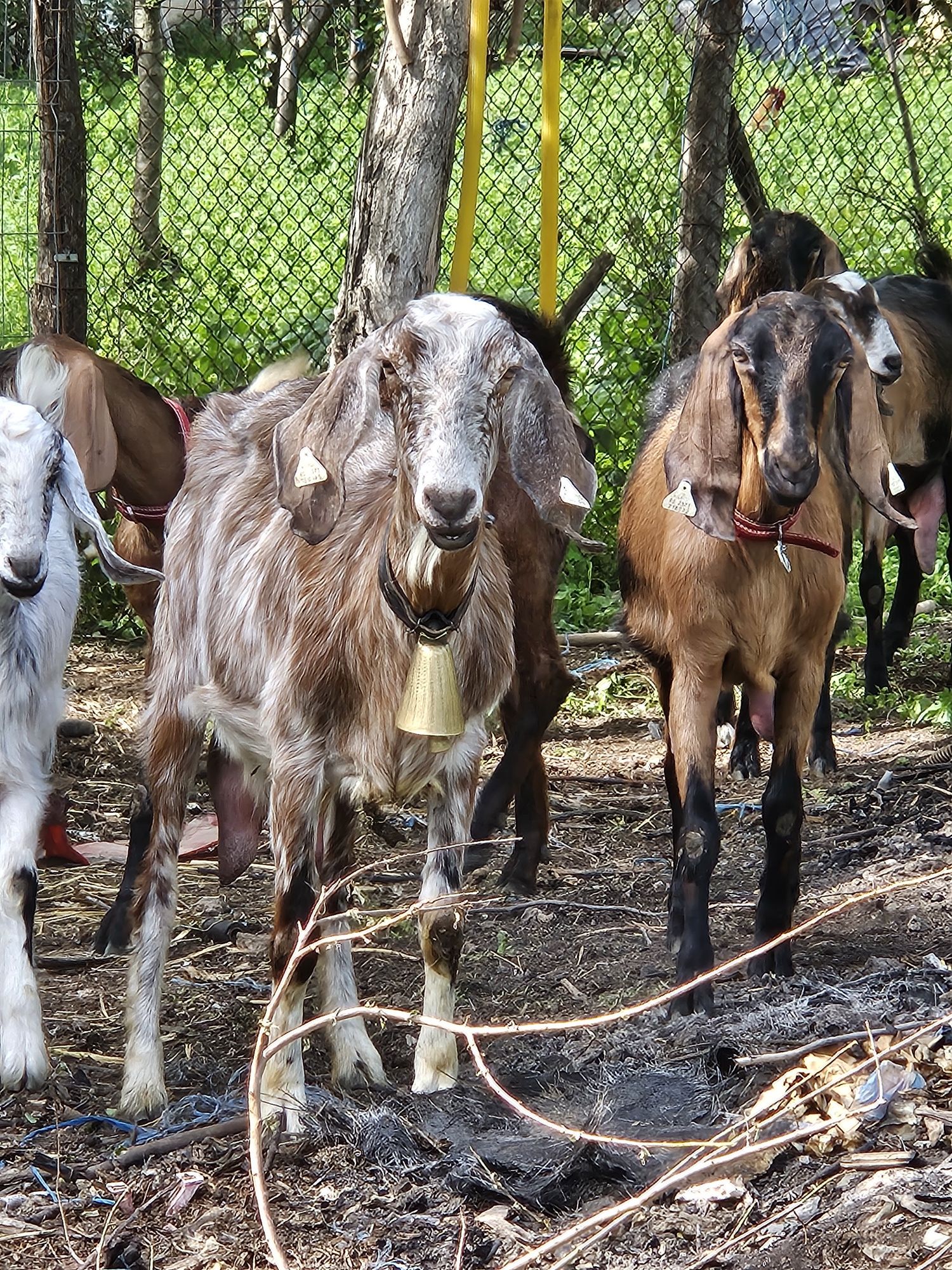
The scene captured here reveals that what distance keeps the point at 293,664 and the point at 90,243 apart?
5.58m

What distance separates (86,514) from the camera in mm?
4262

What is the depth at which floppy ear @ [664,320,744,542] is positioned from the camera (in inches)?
164

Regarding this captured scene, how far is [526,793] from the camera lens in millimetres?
5492

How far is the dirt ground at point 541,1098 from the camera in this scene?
306 centimetres

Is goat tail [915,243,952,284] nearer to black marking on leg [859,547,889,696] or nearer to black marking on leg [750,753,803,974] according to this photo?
black marking on leg [859,547,889,696]

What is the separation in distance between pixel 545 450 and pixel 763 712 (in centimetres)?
173

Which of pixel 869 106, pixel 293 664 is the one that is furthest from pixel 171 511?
pixel 869 106

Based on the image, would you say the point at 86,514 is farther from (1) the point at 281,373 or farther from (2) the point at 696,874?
(2) the point at 696,874

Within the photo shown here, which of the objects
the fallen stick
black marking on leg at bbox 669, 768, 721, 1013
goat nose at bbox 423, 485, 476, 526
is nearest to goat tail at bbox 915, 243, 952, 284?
black marking on leg at bbox 669, 768, 721, 1013

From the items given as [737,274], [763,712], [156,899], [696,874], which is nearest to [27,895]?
[156,899]

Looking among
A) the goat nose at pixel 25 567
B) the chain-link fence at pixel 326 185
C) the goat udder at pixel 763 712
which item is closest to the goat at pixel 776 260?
the goat udder at pixel 763 712

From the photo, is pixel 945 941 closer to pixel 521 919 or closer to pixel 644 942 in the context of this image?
pixel 644 942

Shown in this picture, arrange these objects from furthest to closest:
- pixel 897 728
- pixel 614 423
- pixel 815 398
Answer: pixel 614 423 < pixel 897 728 < pixel 815 398

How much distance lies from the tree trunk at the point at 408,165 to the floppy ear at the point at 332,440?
2.03m
